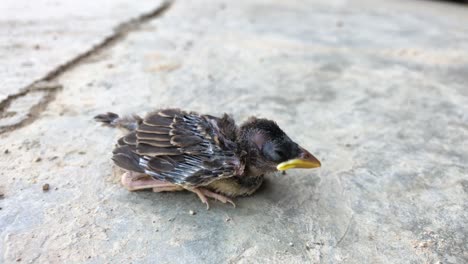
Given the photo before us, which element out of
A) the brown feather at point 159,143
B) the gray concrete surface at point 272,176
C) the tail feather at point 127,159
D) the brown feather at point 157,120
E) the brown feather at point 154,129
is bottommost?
the gray concrete surface at point 272,176

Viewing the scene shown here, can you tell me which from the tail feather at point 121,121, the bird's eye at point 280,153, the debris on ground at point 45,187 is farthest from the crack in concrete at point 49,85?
the bird's eye at point 280,153

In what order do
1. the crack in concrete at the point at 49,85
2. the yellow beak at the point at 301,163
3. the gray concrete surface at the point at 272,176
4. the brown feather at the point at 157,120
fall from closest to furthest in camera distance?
the gray concrete surface at the point at 272,176, the yellow beak at the point at 301,163, the brown feather at the point at 157,120, the crack in concrete at the point at 49,85

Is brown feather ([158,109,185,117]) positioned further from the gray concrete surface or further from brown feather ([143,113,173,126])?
the gray concrete surface

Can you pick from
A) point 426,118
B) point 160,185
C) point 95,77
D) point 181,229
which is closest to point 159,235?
point 181,229

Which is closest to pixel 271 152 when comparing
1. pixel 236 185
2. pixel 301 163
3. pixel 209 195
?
pixel 301 163

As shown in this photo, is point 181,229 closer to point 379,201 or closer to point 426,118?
point 379,201

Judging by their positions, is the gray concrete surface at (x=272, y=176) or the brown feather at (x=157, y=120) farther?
the brown feather at (x=157, y=120)

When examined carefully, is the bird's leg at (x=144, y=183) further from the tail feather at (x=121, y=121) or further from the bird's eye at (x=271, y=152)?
the bird's eye at (x=271, y=152)
